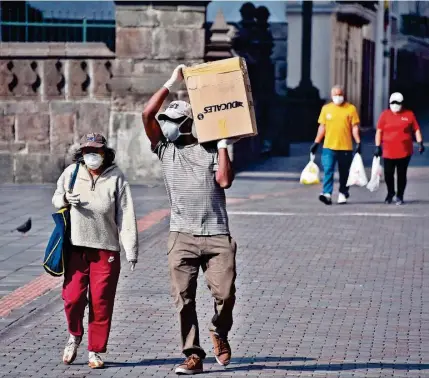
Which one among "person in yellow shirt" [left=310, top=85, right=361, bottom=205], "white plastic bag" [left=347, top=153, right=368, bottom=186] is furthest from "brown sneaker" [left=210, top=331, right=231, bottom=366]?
"white plastic bag" [left=347, top=153, right=368, bottom=186]

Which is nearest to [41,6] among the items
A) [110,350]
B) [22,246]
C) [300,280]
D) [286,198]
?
[286,198]

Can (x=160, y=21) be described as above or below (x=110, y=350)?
above

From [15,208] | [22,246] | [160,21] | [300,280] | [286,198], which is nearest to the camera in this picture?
[300,280]

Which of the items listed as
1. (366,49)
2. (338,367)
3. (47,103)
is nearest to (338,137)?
(47,103)

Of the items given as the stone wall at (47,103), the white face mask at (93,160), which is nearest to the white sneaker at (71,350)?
the white face mask at (93,160)

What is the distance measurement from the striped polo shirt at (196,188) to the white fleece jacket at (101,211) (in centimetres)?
37

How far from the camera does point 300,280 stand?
11367 mm

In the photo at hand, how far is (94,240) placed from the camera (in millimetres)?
7883

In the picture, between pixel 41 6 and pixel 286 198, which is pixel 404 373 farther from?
pixel 41 6

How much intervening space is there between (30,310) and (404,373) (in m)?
3.22

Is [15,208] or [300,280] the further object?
[15,208]

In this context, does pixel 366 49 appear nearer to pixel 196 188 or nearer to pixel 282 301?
pixel 282 301

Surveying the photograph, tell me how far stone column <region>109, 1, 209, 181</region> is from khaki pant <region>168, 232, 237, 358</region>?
1286 centimetres

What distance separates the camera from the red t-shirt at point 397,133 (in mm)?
18281
